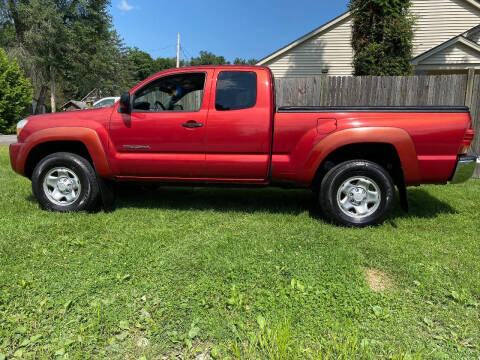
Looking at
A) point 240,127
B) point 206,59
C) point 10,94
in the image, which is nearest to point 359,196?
point 240,127

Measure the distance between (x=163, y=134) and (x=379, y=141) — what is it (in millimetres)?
2484

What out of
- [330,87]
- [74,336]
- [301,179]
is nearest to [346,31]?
[330,87]

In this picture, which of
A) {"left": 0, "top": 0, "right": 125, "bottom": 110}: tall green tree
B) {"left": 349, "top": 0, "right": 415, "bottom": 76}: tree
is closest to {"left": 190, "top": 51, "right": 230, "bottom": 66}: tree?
{"left": 0, "top": 0, "right": 125, "bottom": 110}: tall green tree

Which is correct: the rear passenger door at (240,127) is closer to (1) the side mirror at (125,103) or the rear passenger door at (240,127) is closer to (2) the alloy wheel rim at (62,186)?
(1) the side mirror at (125,103)

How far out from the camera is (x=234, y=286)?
8.72 feet

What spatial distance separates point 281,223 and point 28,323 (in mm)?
2651

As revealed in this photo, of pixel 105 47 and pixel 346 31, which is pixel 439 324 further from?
pixel 105 47

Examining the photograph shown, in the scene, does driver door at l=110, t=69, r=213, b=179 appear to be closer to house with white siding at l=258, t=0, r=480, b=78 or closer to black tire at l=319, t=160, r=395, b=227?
black tire at l=319, t=160, r=395, b=227

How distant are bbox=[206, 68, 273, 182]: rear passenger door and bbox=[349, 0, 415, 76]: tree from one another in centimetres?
725

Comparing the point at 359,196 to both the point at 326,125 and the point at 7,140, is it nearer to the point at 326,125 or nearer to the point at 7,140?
the point at 326,125

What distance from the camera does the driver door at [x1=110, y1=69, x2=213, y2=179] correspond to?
13.1 ft

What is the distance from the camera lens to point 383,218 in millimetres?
3879

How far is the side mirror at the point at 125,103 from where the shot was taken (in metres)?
3.95

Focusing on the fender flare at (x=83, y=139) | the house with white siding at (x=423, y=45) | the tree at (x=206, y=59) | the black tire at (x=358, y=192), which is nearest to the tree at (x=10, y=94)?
the house with white siding at (x=423, y=45)
